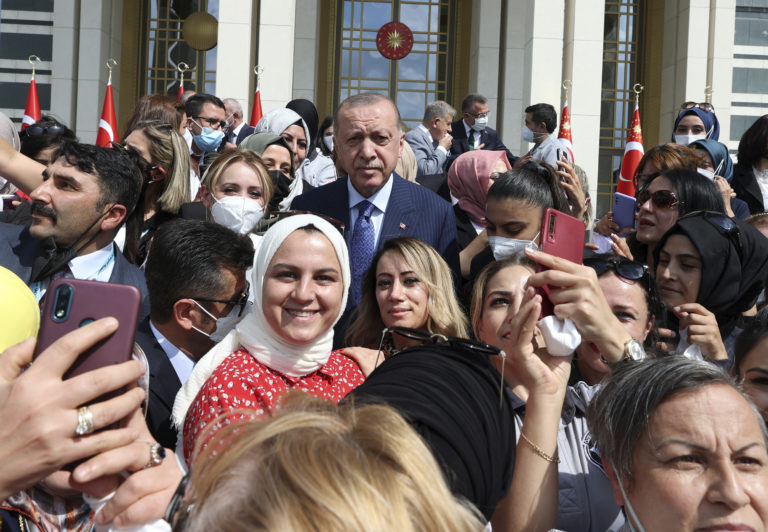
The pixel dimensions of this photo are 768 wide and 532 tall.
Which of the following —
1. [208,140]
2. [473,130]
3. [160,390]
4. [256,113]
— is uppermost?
[256,113]

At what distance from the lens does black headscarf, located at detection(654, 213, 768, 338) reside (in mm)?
3406

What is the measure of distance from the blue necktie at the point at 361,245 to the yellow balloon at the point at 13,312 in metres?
2.51

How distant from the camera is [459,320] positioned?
347 cm

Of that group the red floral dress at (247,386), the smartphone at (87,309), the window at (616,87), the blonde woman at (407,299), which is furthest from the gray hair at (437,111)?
the window at (616,87)

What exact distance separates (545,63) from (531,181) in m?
8.81

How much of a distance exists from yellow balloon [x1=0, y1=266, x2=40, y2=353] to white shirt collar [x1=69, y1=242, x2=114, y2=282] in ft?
6.45

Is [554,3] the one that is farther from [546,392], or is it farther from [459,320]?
[546,392]

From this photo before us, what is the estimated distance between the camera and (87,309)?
4.39 ft

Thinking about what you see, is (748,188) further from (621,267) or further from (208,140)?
(208,140)

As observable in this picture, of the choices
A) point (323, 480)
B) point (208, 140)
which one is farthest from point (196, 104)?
point (323, 480)

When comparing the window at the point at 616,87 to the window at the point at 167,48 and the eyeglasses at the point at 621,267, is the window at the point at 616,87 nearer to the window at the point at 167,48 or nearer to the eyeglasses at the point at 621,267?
the window at the point at 167,48

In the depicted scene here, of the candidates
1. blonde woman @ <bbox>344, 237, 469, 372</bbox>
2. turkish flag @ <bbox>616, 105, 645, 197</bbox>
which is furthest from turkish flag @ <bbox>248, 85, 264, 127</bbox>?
blonde woman @ <bbox>344, 237, 469, 372</bbox>

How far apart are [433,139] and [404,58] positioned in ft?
25.7

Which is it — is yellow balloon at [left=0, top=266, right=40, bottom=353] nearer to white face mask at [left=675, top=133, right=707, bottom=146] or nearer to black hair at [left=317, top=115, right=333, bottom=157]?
white face mask at [left=675, top=133, right=707, bottom=146]
